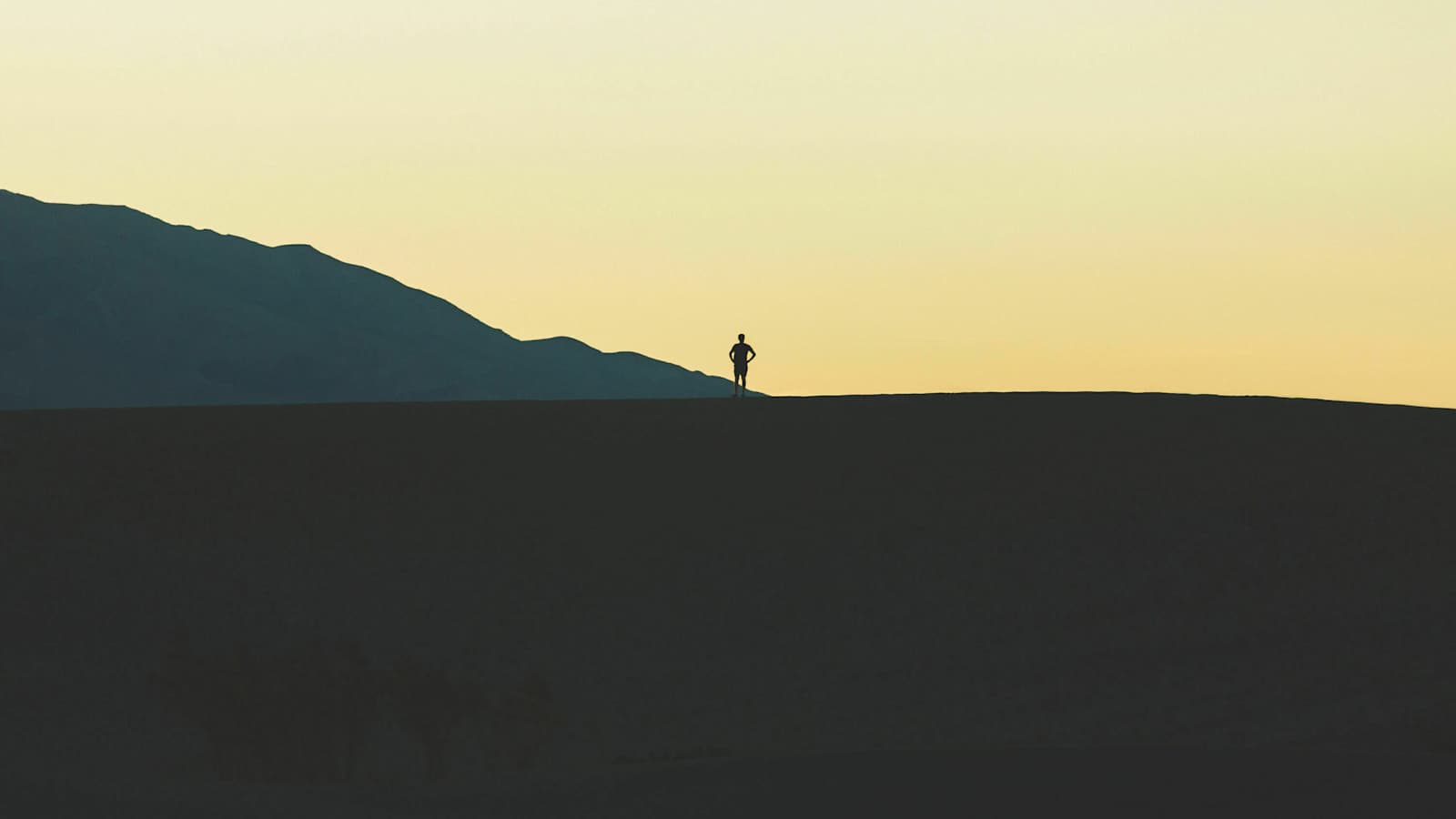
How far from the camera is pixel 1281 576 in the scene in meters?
19.6

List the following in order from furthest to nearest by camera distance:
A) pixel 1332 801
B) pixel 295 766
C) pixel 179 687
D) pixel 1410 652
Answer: pixel 1410 652
pixel 179 687
pixel 295 766
pixel 1332 801

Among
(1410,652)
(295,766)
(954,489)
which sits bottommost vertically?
(295,766)


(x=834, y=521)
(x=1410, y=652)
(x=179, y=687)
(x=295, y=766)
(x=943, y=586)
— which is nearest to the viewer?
(x=295, y=766)

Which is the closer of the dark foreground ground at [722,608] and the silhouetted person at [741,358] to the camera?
the dark foreground ground at [722,608]

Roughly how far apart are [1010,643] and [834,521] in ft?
12.8

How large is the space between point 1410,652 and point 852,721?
4882 millimetres

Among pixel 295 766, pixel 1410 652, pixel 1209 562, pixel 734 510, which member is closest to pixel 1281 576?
pixel 1209 562

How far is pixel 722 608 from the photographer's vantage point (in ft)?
61.6

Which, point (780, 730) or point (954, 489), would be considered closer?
point (780, 730)

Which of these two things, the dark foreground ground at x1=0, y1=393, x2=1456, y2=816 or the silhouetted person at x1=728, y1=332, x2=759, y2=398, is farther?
the silhouetted person at x1=728, y1=332, x2=759, y2=398

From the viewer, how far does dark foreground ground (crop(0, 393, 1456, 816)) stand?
10.5 meters

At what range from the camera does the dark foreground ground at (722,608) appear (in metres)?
10.5

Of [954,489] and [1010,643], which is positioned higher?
[954,489]

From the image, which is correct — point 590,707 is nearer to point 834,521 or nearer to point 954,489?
point 834,521
